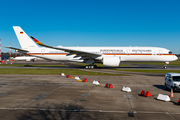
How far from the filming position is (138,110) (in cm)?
928

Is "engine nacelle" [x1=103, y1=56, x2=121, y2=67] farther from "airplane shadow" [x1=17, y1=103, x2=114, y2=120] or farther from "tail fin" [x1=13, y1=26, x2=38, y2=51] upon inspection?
"airplane shadow" [x1=17, y1=103, x2=114, y2=120]

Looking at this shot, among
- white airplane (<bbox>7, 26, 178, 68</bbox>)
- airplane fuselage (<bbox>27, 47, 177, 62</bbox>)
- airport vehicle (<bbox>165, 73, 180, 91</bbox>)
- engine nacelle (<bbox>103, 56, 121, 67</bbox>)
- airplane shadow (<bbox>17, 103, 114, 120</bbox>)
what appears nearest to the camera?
airplane shadow (<bbox>17, 103, 114, 120</bbox>)

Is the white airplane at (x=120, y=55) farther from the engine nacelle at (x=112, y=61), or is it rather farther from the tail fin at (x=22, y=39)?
the tail fin at (x=22, y=39)

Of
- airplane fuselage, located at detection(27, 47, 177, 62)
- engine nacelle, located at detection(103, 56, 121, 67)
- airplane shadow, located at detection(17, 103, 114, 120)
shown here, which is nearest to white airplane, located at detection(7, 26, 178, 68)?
airplane fuselage, located at detection(27, 47, 177, 62)

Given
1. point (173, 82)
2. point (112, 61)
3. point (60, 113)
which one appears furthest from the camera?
point (112, 61)

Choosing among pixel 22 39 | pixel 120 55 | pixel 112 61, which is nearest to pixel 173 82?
pixel 112 61

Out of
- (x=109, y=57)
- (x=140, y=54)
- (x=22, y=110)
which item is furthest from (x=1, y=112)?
(x=140, y=54)

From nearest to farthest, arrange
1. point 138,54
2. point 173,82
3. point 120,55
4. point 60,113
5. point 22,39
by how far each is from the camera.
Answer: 1. point 60,113
2. point 173,82
3. point 138,54
4. point 120,55
5. point 22,39

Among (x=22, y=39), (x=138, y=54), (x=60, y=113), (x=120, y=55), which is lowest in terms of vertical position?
(x=60, y=113)

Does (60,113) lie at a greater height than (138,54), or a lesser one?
lesser

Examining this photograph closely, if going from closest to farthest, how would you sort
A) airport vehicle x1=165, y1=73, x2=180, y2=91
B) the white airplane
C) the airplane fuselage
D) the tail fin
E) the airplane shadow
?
the airplane shadow, airport vehicle x1=165, y1=73, x2=180, y2=91, the white airplane, the airplane fuselage, the tail fin

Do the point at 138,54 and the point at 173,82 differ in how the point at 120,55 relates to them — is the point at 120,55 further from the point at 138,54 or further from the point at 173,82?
the point at 173,82

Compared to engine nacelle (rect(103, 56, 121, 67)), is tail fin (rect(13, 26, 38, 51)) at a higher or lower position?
higher

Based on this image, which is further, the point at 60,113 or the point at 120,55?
the point at 120,55
